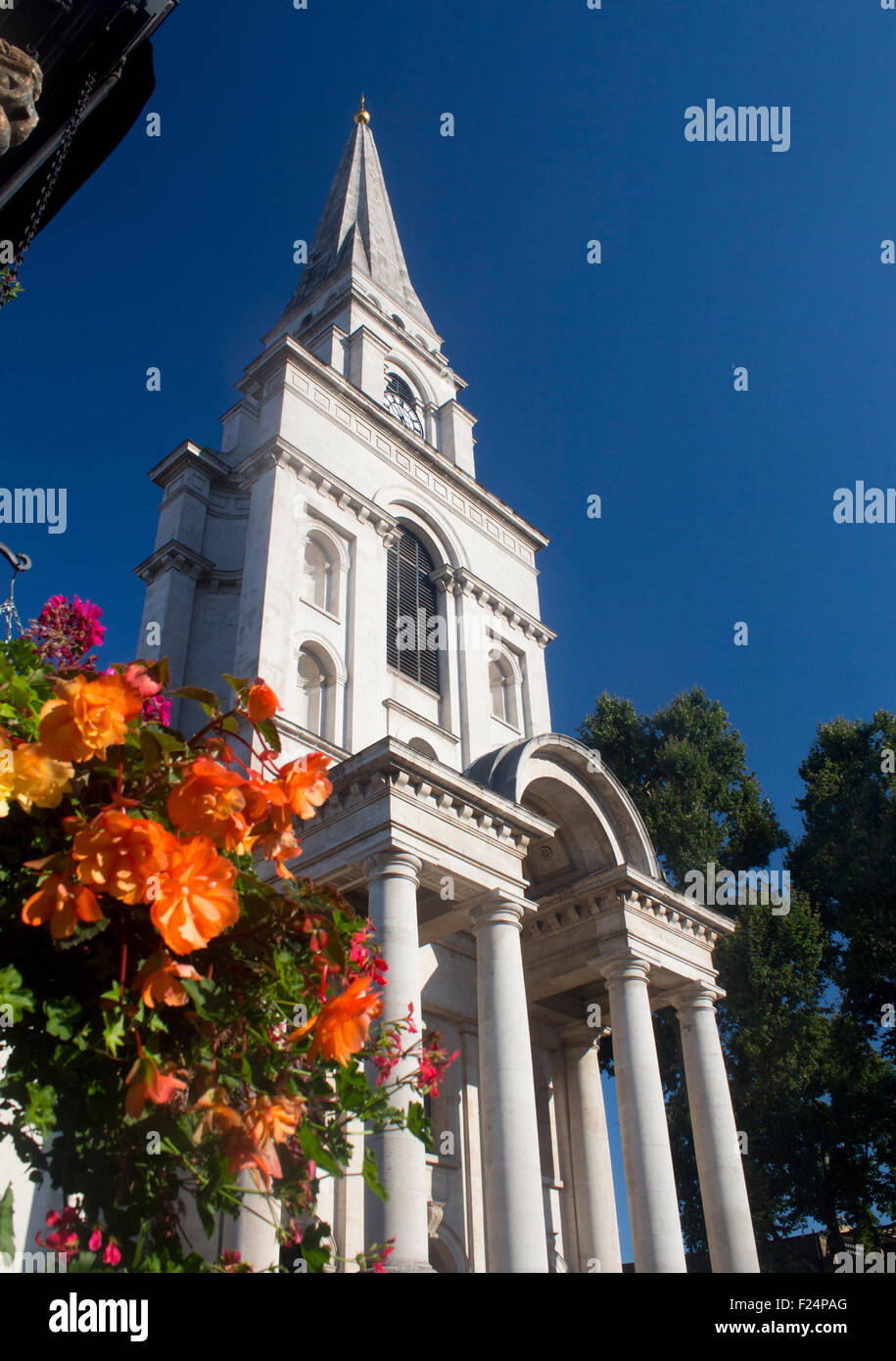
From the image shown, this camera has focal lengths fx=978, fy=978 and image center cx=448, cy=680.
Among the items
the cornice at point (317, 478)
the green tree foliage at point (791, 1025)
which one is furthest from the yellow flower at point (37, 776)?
the green tree foliage at point (791, 1025)

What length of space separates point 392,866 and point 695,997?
9.97 meters

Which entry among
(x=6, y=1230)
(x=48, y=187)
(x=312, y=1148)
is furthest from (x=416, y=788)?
(x=6, y=1230)

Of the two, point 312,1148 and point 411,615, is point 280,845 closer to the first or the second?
point 312,1148

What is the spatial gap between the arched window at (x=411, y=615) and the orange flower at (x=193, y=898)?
22500 millimetres

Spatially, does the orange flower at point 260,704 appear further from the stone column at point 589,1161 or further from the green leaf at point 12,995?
the stone column at point 589,1161

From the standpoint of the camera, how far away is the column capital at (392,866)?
1614 cm

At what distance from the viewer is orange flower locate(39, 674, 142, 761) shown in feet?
7.68

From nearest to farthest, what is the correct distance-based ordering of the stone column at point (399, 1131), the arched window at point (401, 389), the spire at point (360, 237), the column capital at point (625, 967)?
the stone column at point (399, 1131) < the column capital at point (625, 967) < the arched window at point (401, 389) < the spire at point (360, 237)

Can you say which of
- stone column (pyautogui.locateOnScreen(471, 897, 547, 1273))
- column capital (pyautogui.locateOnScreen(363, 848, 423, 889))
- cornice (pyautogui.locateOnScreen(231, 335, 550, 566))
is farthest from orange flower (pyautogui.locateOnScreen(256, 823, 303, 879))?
cornice (pyautogui.locateOnScreen(231, 335, 550, 566))

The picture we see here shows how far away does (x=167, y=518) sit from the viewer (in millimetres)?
25594

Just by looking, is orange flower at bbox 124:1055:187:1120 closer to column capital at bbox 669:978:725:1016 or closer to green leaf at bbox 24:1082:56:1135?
green leaf at bbox 24:1082:56:1135

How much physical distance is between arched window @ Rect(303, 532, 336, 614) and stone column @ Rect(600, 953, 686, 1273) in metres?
10.5
